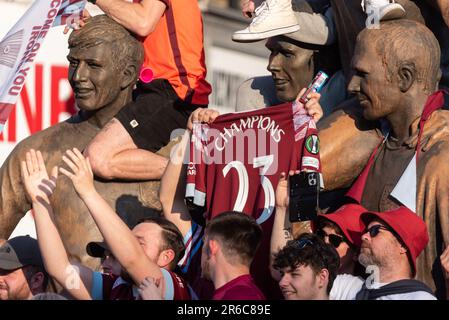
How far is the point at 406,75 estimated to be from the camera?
A: 32.2 ft

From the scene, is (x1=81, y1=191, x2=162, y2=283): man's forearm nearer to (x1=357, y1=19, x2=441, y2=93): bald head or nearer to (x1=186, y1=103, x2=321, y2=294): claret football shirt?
(x1=186, y1=103, x2=321, y2=294): claret football shirt

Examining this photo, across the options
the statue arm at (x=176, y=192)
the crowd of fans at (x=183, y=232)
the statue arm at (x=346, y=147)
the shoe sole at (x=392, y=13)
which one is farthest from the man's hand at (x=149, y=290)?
the shoe sole at (x=392, y=13)

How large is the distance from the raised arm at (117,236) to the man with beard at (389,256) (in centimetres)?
99

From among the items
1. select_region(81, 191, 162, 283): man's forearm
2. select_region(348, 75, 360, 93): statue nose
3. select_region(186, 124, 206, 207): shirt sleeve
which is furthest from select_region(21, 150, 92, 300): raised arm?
select_region(348, 75, 360, 93): statue nose

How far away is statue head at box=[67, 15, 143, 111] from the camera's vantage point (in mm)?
10820

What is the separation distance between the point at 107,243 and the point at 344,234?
129cm

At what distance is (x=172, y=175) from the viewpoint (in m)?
10.3

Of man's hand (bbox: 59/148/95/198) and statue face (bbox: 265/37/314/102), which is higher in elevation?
man's hand (bbox: 59/148/95/198)

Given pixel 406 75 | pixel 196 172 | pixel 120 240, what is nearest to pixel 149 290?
pixel 120 240

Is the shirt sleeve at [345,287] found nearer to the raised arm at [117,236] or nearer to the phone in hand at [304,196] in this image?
the phone in hand at [304,196]

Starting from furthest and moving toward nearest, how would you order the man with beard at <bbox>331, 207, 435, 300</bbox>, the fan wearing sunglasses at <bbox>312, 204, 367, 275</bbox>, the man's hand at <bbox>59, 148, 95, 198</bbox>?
the fan wearing sunglasses at <bbox>312, 204, 367, 275</bbox>
the man's hand at <bbox>59, 148, 95, 198</bbox>
the man with beard at <bbox>331, 207, 435, 300</bbox>

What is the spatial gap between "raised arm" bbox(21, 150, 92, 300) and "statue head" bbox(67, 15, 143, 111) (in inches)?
61.9

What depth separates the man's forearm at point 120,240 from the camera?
29.3ft
